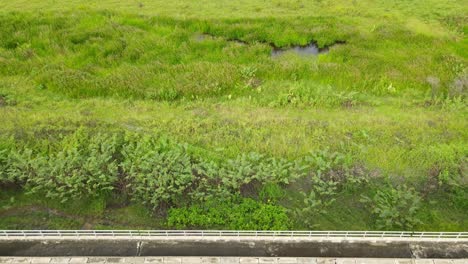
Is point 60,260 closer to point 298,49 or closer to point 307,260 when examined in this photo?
point 307,260

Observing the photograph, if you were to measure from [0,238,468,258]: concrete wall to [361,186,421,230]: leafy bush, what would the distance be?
3.79m

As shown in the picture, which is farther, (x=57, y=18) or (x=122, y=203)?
(x=57, y=18)

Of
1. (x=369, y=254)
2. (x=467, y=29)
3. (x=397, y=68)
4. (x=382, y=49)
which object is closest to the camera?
(x=369, y=254)

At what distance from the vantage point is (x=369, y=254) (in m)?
13.3

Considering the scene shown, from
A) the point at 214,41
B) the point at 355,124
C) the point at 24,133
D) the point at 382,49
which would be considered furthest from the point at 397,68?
the point at 24,133

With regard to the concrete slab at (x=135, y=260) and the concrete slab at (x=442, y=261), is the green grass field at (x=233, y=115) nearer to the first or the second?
the concrete slab at (x=442, y=261)

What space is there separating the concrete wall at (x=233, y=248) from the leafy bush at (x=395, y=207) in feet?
12.4

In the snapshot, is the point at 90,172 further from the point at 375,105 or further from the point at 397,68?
the point at 397,68

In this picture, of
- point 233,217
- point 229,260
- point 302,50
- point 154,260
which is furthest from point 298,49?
point 154,260

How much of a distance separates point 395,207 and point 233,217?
780 centimetres

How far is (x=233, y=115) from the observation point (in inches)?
960

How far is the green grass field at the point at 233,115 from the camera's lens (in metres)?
18.5

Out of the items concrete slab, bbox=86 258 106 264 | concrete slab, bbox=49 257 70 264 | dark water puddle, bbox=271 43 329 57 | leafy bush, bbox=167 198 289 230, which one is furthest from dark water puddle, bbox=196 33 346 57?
concrete slab, bbox=49 257 70 264

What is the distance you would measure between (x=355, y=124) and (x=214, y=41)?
14644 millimetres
